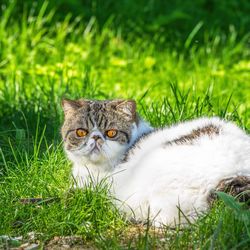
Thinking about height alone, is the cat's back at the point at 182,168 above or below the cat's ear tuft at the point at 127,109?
below

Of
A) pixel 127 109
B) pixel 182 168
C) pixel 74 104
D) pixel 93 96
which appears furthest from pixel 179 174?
pixel 93 96

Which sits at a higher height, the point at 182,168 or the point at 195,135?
the point at 195,135

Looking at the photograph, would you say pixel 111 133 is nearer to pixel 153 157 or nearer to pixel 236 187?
pixel 153 157

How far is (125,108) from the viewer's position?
488cm

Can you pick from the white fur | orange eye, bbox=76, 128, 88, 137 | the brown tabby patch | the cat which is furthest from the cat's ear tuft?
the brown tabby patch

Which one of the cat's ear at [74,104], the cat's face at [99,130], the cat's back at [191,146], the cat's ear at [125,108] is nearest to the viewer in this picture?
the cat's back at [191,146]

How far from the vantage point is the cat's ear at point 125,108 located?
4.87m

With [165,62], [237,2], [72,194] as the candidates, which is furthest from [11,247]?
[237,2]

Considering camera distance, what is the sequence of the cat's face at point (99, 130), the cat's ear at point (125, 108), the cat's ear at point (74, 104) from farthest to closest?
the cat's ear at point (74, 104) < the cat's ear at point (125, 108) < the cat's face at point (99, 130)

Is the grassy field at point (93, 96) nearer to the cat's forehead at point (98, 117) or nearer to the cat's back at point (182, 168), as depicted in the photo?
the cat's back at point (182, 168)

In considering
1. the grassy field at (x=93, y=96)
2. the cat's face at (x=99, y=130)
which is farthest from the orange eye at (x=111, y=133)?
the grassy field at (x=93, y=96)

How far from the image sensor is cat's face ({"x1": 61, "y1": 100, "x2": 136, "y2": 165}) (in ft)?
15.4

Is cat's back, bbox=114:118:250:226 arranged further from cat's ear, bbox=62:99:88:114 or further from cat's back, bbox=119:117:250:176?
cat's ear, bbox=62:99:88:114

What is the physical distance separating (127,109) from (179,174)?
950 millimetres
